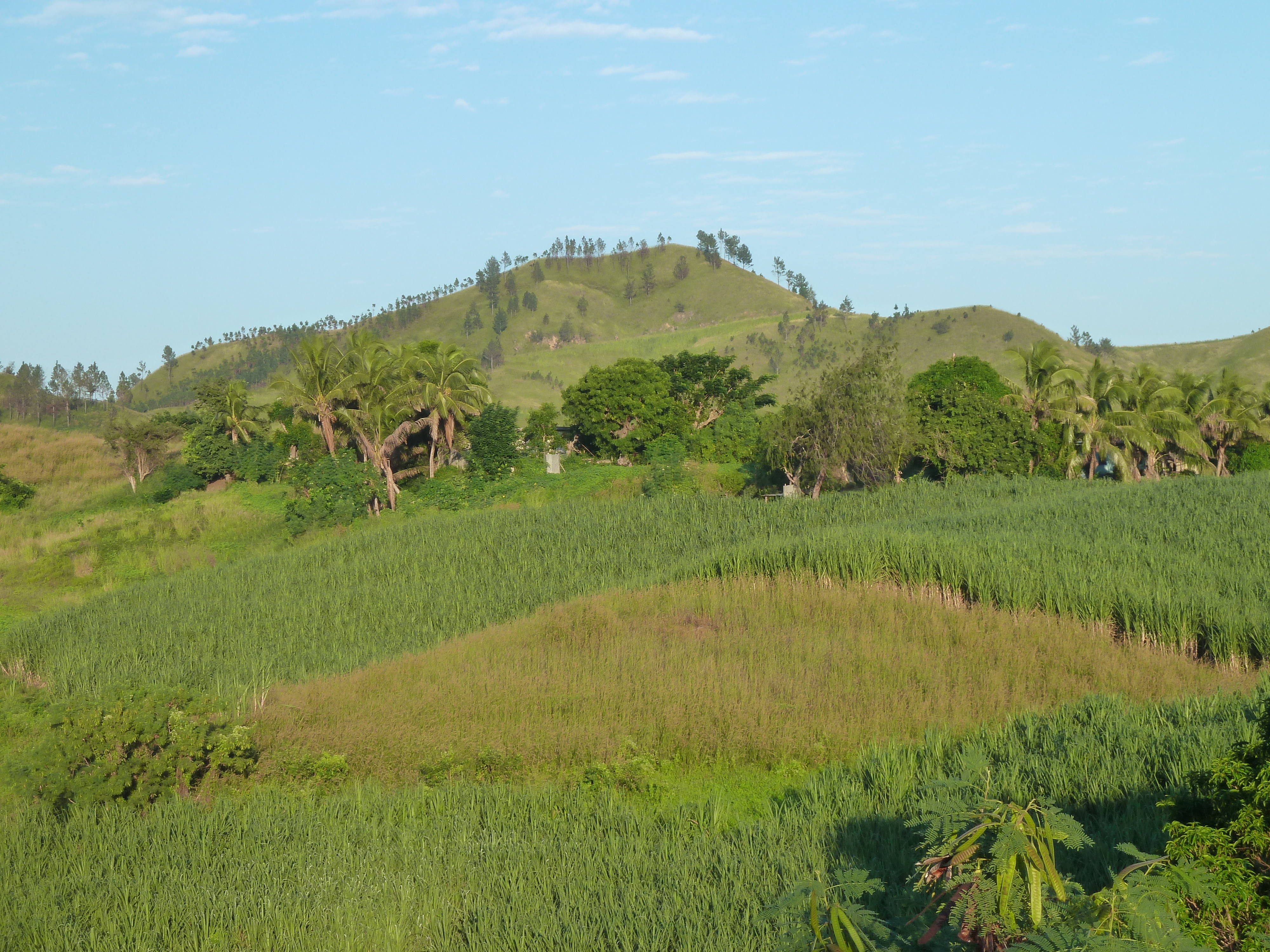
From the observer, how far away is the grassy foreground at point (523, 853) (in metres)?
5.48

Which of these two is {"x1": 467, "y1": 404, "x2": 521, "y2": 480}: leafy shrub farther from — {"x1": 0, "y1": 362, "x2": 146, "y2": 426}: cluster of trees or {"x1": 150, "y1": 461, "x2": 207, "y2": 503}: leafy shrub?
{"x1": 0, "y1": 362, "x2": 146, "y2": 426}: cluster of trees

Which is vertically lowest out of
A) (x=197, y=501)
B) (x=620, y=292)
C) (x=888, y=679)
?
(x=888, y=679)

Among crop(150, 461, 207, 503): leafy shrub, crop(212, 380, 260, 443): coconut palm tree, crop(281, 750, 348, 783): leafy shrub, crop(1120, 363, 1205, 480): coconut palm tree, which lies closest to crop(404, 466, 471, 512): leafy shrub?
crop(212, 380, 260, 443): coconut palm tree

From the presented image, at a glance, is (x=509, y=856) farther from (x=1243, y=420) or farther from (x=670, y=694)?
(x=1243, y=420)

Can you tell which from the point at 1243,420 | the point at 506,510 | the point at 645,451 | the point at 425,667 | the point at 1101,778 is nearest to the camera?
the point at 1101,778

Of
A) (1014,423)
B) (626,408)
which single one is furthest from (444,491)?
(1014,423)

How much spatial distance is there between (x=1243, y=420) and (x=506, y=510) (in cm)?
3767

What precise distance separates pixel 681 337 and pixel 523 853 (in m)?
148

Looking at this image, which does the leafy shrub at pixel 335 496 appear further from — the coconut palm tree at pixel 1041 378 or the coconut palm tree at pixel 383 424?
the coconut palm tree at pixel 1041 378

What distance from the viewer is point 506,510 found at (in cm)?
3005

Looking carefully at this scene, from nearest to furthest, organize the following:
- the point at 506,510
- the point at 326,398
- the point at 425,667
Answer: the point at 425,667
the point at 506,510
the point at 326,398

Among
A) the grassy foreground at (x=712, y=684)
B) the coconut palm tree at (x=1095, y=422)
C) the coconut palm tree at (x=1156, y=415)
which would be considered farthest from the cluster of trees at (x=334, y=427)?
the coconut palm tree at (x=1156, y=415)

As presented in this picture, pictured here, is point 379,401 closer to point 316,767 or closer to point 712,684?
point 712,684

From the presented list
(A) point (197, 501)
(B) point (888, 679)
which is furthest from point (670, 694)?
(A) point (197, 501)
